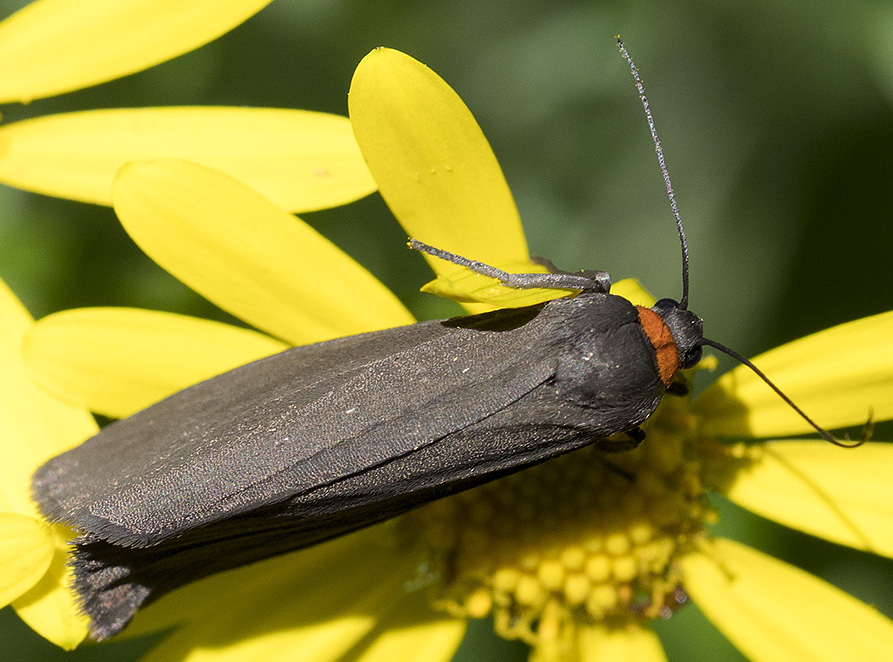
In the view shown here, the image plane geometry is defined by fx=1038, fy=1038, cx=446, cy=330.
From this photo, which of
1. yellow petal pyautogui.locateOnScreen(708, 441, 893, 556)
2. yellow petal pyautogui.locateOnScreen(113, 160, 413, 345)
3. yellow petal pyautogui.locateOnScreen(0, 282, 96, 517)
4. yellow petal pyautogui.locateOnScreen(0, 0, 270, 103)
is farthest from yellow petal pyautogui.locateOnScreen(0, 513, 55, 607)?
yellow petal pyautogui.locateOnScreen(708, 441, 893, 556)

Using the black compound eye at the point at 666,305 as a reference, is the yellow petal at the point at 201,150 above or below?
above

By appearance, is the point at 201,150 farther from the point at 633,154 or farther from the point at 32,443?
the point at 633,154

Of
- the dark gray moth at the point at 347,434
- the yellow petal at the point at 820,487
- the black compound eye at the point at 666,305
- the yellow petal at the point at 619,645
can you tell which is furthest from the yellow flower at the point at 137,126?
the yellow petal at the point at 619,645

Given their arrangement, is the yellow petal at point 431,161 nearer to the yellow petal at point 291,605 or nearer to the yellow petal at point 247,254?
the yellow petal at point 247,254

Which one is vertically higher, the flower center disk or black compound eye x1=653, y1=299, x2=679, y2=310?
black compound eye x1=653, y1=299, x2=679, y2=310

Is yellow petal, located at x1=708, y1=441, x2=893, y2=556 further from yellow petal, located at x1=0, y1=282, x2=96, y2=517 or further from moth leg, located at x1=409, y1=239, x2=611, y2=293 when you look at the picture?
yellow petal, located at x1=0, y1=282, x2=96, y2=517

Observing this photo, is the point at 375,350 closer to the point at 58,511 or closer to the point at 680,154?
the point at 58,511

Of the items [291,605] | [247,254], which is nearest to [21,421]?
[247,254]
